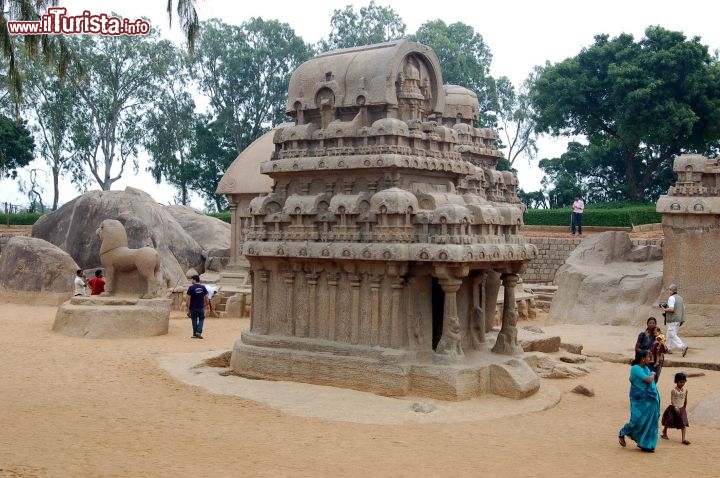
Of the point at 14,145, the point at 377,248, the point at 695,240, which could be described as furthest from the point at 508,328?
the point at 14,145

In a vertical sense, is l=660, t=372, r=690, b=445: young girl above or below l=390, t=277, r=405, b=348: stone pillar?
below

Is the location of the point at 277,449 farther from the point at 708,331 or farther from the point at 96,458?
the point at 708,331

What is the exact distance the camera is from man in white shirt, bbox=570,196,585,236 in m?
32.8

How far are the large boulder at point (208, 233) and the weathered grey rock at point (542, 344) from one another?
1582 cm

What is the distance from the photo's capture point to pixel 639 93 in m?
32.2

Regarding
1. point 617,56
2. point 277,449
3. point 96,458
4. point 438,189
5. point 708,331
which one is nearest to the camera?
point 96,458

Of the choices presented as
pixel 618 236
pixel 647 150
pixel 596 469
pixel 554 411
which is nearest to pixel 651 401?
pixel 596 469

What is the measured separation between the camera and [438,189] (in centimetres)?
1403

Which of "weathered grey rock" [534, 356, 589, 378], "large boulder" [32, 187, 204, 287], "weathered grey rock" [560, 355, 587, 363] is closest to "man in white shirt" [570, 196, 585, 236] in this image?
"large boulder" [32, 187, 204, 287]

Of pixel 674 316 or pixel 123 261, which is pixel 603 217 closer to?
pixel 674 316

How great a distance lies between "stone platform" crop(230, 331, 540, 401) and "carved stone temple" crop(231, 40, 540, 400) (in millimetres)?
20

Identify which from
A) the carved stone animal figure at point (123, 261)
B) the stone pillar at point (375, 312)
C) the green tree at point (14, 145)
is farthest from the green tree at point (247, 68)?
the stone pillar at point (375, 312)

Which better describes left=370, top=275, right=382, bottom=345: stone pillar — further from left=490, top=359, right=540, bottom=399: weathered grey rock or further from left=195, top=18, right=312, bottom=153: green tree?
left=195, top=18, right=312, bottom=153: green tree

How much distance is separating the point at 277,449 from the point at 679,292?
13252 mm
